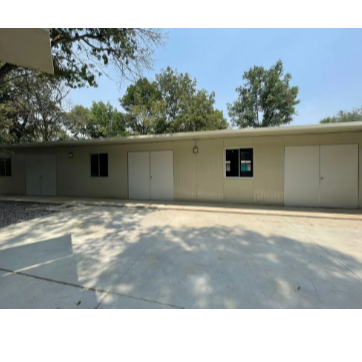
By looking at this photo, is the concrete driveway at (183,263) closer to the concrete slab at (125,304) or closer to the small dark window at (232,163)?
the concrete slab at (125,304)

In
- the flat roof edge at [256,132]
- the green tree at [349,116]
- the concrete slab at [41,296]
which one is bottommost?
the concrete slab at [41,296]

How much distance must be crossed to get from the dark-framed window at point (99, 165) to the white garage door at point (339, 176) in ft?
25.7

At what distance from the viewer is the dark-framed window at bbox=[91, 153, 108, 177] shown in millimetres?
8125

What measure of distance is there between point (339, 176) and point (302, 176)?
0.98 m

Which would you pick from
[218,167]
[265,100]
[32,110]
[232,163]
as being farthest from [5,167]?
[265,100]

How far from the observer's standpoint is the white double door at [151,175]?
23.8ft

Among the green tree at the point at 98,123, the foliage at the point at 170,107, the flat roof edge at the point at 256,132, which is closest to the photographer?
the flat roof edge at the point at 256,132

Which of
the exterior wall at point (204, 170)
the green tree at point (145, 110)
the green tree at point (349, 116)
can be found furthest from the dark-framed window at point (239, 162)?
the green tree at point (349, 116)

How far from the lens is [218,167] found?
6668 millimetres
